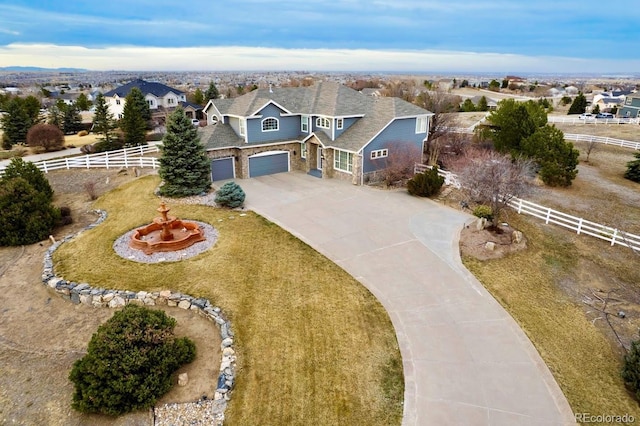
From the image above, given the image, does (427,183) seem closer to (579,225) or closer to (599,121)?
(579,225)

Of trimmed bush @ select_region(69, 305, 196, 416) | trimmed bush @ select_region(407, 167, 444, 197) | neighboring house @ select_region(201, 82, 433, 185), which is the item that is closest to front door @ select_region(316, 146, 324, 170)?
neighboring house @ select_region(201, 82, 433, 185)

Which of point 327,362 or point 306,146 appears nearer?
point 327,362

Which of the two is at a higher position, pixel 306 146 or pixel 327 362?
pixel 306 146

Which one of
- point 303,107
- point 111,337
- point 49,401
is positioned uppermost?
point 303,107

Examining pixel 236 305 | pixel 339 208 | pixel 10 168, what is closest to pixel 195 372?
pixel 236 305

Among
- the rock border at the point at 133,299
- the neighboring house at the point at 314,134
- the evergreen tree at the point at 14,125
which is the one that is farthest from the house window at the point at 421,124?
the evergreen tree at the point at 14,125

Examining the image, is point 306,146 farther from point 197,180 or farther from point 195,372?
point 195,372
